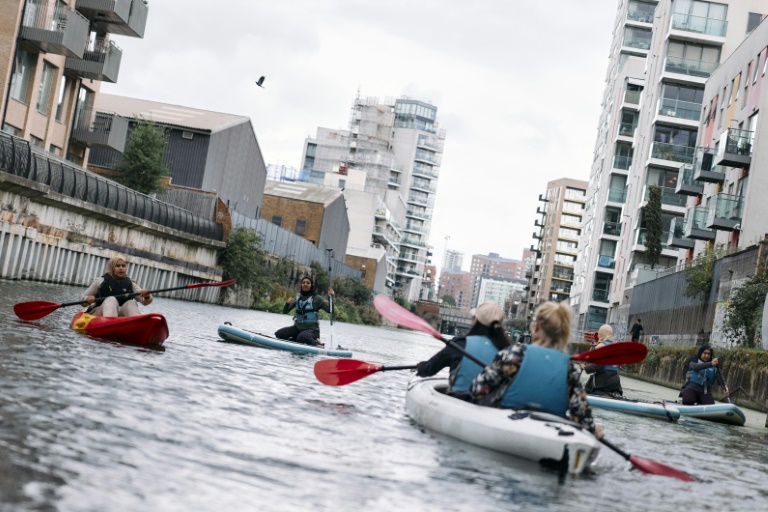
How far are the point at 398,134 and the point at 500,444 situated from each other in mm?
164543

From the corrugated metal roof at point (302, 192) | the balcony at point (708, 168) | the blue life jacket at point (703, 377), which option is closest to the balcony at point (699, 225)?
the balcony at point (708, 168)

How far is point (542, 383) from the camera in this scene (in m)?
9.92

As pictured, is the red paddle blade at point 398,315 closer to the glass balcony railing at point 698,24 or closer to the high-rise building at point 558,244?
the glass balcony railing at point 698,24

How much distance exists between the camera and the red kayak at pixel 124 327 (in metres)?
16.6

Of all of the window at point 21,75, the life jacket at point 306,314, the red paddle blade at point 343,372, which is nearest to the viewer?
the red paddle blade at point 343,372

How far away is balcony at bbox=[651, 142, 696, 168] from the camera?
7062 cm

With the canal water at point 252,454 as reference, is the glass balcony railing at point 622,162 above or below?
above

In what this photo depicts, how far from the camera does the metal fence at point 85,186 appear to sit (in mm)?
30516

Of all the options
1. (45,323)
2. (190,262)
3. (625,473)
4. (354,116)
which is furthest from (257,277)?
(354,116)

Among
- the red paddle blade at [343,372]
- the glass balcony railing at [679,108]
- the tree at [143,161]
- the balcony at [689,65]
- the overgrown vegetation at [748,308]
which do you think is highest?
the balcony at [689,65]

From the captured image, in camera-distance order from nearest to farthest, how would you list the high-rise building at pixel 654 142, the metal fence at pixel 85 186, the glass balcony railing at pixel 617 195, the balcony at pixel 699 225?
the metal fence at pixel 85 186 → the balcony at pixel 699 225 → the high-rise building at pixel 654 142 → the glass balcony railing at pixel 617 195

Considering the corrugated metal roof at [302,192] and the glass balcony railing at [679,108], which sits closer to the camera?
the glass balcony railing at [679,108]

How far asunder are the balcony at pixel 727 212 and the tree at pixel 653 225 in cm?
1953

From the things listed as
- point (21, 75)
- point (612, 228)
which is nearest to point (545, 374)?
point (21, 75)
